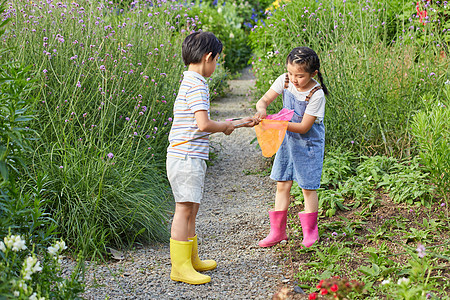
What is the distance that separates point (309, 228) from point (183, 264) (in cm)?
106

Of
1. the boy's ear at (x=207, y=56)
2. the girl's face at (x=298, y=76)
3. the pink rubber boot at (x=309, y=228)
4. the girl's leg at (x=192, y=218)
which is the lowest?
the pink rubber boot at (x=309, y=228)

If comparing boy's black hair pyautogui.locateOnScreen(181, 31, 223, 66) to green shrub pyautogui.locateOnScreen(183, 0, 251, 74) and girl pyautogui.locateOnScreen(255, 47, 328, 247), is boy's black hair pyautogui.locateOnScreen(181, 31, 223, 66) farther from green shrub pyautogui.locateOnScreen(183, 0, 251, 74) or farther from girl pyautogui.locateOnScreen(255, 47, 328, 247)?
green shrub pyautogui.locateOnScreen(183, 0, 251, 74)

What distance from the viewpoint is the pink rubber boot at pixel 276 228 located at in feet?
12.1

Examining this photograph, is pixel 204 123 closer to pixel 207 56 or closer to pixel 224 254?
pixel 207 56

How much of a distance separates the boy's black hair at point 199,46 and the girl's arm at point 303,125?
781 mm

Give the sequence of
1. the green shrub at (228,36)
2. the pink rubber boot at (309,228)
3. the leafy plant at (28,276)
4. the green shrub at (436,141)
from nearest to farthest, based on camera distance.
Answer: the leafy plant at (28,276), the green shrub at (436,141), the pink rubber boot at (309,228), the green shrub at (228,36)

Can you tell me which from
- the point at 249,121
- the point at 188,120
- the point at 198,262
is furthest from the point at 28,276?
the point at 249,121

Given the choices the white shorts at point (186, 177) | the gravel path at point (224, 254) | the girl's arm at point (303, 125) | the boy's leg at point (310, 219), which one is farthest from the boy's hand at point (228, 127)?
the gravel path at point (224, 254)

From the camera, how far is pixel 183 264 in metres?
3.09

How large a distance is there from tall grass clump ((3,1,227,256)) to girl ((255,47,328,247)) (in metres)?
0.96

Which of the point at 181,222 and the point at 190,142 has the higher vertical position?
the point at 190,142

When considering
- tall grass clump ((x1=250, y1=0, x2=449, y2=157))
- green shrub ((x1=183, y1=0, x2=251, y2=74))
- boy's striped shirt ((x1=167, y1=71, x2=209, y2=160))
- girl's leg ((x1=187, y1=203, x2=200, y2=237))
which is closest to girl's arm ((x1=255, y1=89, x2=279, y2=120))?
boy's striped shirt ((x1=167, y1=71, x2=209, y2=160))

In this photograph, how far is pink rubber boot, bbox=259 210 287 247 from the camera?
3.70 meters

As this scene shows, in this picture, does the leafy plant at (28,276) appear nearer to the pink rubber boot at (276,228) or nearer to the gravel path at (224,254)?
the gravel path at (224,254)
